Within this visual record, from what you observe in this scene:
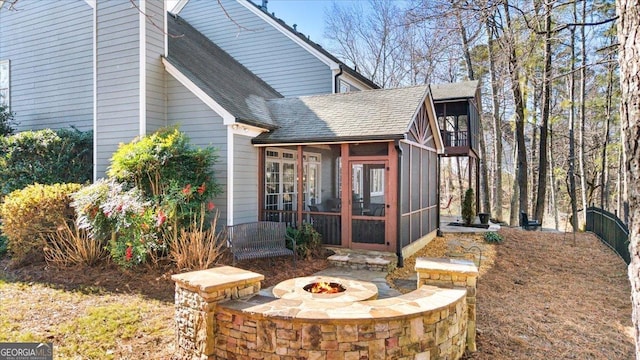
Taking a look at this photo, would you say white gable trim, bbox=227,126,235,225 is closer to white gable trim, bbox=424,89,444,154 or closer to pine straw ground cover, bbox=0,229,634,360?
pine straw ground cover, bbox=0,229,634,360

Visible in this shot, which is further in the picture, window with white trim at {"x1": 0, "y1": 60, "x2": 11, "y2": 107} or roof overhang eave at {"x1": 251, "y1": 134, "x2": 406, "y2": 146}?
window with white trim at {"x1": 0, "y1": 60, "x2": 11, "y2": 107}

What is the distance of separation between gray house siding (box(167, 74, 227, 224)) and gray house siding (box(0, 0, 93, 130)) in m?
3.17

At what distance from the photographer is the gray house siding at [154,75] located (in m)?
8.72

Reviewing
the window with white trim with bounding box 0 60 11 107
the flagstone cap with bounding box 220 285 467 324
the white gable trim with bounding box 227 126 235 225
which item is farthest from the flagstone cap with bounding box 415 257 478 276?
the window with white trim with bounding box 0 60 11 107

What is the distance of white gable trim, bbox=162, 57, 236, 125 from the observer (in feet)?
26.9

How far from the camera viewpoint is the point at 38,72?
11.2 m

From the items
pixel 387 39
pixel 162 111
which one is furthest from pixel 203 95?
pixel 387 39

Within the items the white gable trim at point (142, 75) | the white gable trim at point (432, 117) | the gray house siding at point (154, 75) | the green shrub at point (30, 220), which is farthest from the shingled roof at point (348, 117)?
the green shrub at point (30, 220)

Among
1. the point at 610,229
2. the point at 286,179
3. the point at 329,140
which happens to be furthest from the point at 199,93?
the point at 610,229

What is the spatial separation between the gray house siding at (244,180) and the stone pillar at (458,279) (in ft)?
16.2

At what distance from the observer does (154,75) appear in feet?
29.1

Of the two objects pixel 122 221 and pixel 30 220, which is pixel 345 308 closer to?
pixel 122 221

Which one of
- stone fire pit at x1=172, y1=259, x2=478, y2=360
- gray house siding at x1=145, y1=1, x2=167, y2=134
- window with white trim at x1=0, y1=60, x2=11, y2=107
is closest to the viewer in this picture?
stone fire pit at x1=172, y1=259, x2=478, y2=360
